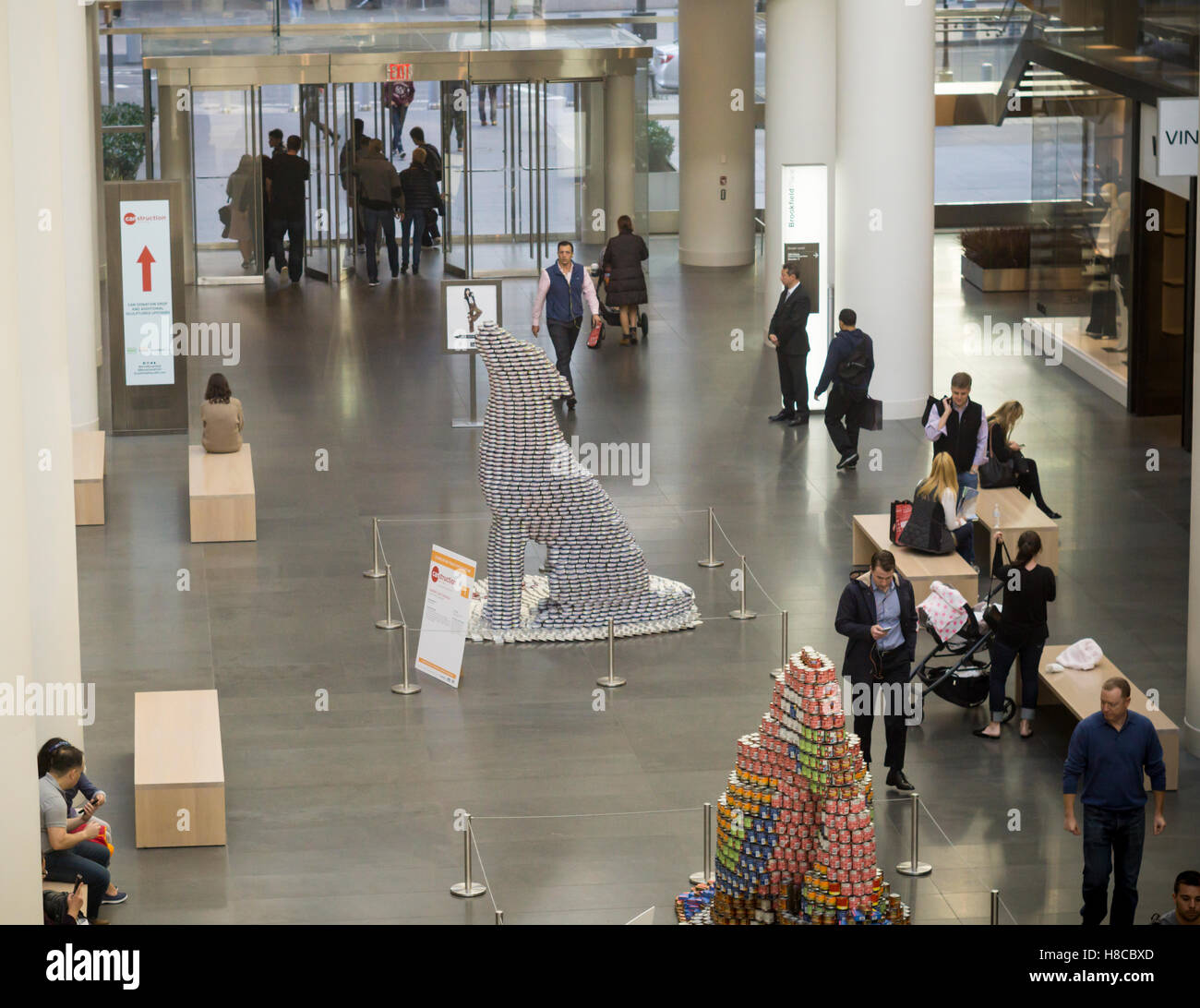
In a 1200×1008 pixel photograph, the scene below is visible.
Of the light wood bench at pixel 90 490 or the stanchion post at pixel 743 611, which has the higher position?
the light wood bench at pixel 90 490

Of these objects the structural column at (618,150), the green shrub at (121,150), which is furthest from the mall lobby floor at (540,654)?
the green shrub at (121,150)

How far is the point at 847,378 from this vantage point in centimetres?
1691

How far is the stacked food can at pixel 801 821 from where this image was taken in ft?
25.7

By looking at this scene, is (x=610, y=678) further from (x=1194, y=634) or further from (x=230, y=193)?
(x=230, y=193)

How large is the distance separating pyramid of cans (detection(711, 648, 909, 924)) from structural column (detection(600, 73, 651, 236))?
70.1ft

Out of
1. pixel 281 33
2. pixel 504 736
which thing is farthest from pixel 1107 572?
pixel 281 33

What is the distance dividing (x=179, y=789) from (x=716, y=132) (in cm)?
1915

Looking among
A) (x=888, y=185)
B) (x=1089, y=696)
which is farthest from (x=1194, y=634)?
(x=888, y=185)

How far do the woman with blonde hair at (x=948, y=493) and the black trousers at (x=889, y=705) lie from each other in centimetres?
304

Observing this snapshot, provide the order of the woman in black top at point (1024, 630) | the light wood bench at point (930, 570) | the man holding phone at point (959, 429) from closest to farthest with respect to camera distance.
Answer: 1. the woman in black top at point (1024, 630)
2. the light wood bench at point (930, 570)
3. the man holding phone at point (959, 429)

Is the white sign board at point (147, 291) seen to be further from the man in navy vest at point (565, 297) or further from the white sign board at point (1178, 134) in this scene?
the white sign board at point (1178, 134)

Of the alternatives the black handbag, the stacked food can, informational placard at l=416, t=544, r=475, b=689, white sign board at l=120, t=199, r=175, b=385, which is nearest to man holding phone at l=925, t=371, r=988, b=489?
the black handbag

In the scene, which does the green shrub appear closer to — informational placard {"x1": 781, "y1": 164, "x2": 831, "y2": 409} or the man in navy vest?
the man in navy vest

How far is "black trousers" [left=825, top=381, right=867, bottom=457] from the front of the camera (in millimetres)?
16953
